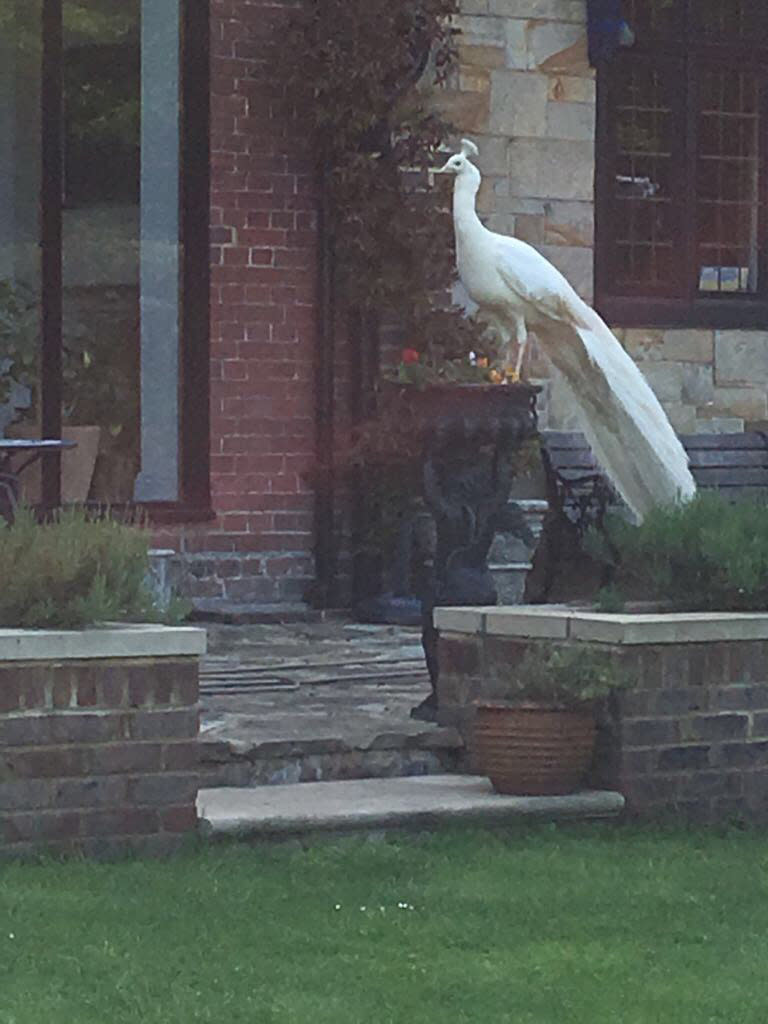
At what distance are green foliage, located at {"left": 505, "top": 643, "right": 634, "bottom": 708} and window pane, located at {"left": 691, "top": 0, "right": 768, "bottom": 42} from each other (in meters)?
6.72

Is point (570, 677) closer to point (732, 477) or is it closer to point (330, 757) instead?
point (330, 757)

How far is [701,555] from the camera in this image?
302 inches

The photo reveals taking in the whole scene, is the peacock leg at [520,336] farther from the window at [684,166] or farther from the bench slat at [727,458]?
the window at [684,166]

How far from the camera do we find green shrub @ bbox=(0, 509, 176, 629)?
6.73 metres

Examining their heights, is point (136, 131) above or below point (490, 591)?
above

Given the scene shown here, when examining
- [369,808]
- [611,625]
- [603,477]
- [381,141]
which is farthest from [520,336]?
[381,141]

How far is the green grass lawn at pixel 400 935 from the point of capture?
5.19 meters

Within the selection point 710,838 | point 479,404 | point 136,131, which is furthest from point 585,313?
point 136,131

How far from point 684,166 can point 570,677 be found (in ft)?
21.8

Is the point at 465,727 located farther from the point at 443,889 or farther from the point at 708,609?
the point at 443,889

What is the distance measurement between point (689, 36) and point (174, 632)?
298 inches

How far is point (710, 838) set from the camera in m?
7.22

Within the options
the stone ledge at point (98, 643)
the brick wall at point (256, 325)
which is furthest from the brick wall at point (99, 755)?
the brick wall at point (256, 325)

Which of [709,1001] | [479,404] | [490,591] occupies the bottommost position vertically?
[709,1001]
